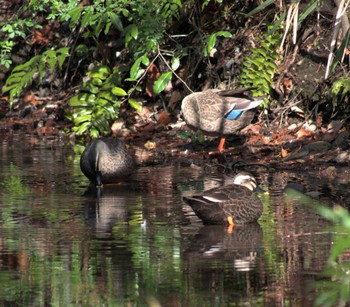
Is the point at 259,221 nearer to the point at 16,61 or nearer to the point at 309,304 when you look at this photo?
the point at 309,304

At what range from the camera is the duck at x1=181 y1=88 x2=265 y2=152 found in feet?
41.8

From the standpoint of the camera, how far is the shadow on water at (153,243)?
5.93 m

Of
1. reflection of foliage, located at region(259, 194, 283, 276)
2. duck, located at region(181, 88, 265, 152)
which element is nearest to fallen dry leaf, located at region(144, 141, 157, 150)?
duck, located at region(181, 88, 265, 152)

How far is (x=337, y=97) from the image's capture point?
1302cm

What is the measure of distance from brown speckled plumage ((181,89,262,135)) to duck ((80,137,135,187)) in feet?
6.36

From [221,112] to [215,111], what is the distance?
11 cm

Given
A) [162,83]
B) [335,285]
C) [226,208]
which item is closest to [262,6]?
[226,208]

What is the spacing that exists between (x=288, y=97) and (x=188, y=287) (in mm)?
7983

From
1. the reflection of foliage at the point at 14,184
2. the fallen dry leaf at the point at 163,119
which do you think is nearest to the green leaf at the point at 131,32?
the fallen dry leaf at the point at 163,119

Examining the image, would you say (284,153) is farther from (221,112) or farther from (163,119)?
(163,119)

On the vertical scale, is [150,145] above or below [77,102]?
below

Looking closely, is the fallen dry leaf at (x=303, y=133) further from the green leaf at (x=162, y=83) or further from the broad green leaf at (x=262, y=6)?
the broad green leaf at (x=262, y=6)

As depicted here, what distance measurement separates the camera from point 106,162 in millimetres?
10750

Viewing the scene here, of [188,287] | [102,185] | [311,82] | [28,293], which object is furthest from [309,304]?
[311,82]
